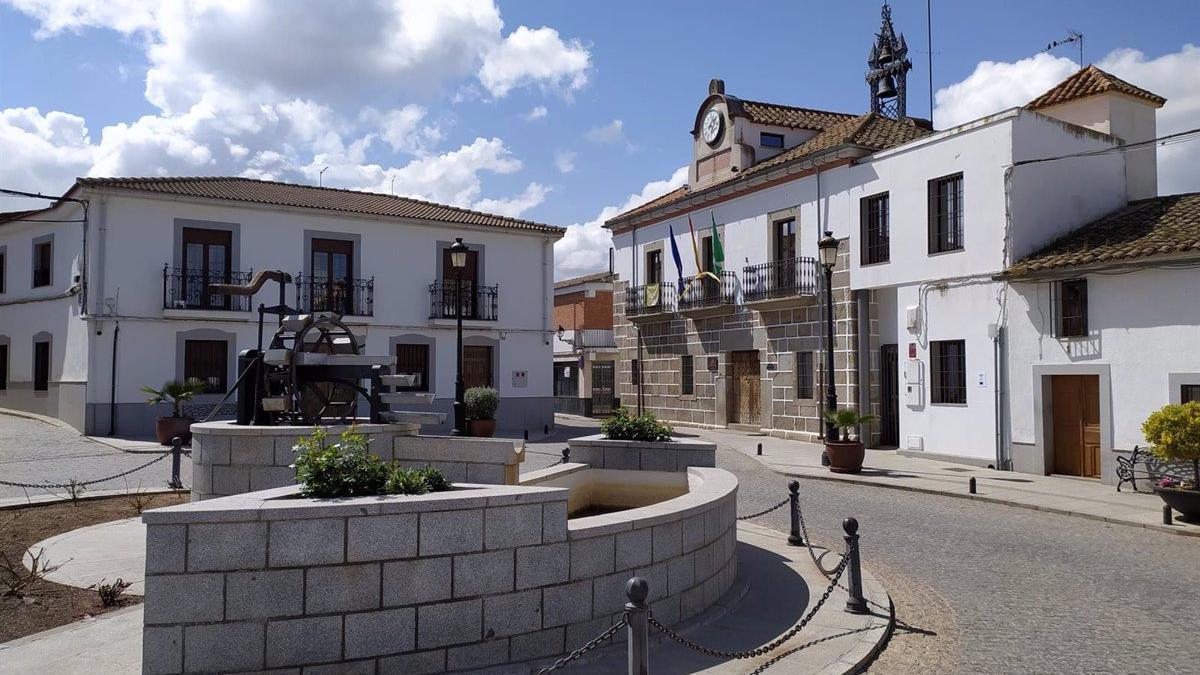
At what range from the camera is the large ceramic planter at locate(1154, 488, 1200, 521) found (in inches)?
406

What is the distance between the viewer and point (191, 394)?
1959cm

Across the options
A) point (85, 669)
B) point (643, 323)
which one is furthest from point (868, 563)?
point (643, 323)

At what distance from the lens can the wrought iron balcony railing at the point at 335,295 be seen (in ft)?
77.2

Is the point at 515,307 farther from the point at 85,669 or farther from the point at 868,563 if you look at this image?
the point at 85,669

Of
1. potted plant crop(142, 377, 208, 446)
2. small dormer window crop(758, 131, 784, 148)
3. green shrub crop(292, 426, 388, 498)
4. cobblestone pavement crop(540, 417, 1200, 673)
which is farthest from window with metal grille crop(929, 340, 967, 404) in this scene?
potted plant crop(142, 377, 208, 446)

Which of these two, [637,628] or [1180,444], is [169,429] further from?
[1180,444]

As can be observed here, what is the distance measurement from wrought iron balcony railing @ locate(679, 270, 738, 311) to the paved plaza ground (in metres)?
10.7

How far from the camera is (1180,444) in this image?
10.5 meters

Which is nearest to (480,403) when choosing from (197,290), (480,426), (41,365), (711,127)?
(480,426)

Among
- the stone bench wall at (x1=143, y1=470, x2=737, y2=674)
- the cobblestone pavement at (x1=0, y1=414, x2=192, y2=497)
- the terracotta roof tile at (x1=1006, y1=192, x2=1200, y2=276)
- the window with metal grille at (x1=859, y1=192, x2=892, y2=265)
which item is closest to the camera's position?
the stone bench wall at (x1=143, y1=470, x2=737, y2=674)

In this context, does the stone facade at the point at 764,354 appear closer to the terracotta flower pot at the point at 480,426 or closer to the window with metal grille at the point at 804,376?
the window with metal grille at the point at 804,376

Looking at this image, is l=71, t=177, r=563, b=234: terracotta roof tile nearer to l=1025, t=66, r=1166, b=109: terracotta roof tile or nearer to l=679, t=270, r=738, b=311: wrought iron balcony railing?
l=679, t=270, r=738, b=311: wrought iron balcony railing

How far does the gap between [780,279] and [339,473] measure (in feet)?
61.7

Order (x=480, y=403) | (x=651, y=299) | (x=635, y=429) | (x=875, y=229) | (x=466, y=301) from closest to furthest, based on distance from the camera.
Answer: (x=635, y=429) → (x=875, y=229) → (x=480, y=403) → (x=466, y=301) → (x=651, y=299)
